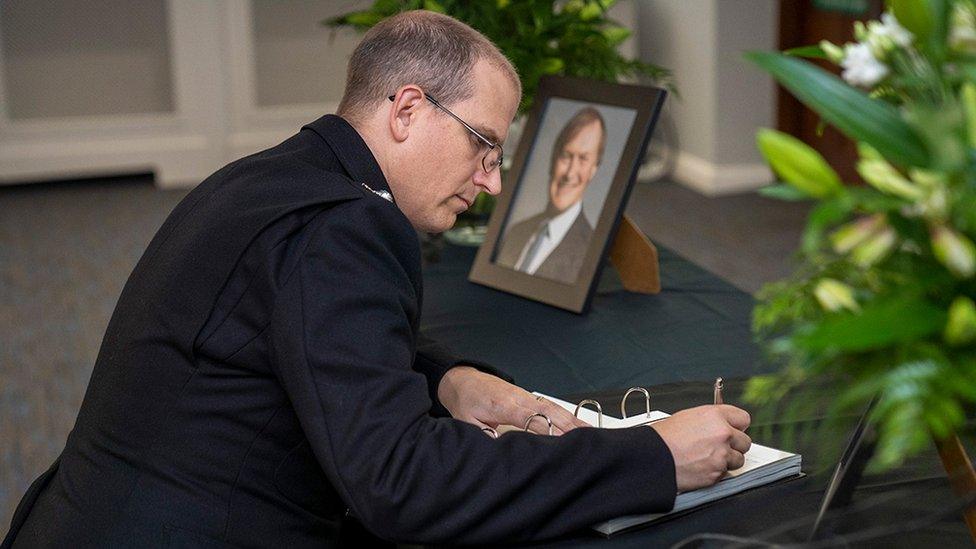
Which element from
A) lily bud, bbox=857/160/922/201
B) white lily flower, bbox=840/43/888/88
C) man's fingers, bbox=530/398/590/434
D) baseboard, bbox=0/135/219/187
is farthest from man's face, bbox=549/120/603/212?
baseboard, bbox=0/135/219/187

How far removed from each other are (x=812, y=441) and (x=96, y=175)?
16.9 feet

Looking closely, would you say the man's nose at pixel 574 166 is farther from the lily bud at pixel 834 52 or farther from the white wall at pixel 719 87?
the white wall at pixel 719 87

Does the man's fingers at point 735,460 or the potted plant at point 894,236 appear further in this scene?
the man's fingers at point 735,460

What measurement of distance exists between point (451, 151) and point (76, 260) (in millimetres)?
3629

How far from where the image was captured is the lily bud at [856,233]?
2.70ft

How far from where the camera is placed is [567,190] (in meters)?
2.31

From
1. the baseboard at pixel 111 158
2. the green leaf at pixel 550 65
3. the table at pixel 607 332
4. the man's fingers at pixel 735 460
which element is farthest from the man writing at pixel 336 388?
the baseboard at pixel 111 158

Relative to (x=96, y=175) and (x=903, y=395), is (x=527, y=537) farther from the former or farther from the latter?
(x=96, y=175)

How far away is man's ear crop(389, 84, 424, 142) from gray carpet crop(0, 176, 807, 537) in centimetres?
164

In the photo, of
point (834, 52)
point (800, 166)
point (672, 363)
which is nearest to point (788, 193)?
point (800, 166)

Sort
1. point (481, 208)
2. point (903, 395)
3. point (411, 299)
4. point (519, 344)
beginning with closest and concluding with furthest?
point (903, 395) < point (411, 299) < point (519, 344) < point (481, 208)

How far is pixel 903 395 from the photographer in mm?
737

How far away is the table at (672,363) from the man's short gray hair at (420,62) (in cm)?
47

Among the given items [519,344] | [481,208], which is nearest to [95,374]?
[519,344]
